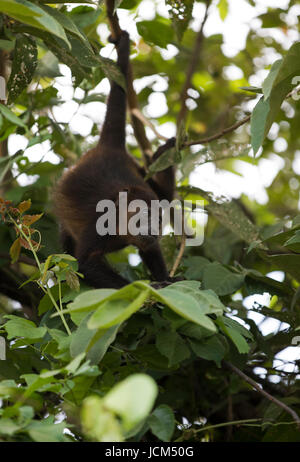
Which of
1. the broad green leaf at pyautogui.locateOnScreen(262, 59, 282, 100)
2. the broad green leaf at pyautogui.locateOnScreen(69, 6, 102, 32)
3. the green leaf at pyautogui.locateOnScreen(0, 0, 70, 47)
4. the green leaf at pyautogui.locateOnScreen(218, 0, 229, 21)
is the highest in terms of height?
the green leaf at pyautogui.locateOnScreen(0, 0, 70, 47)

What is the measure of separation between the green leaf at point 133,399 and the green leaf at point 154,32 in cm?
322

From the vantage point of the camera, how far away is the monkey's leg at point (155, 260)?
A: 4.20 meters

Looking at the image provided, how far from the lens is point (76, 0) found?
8.60ft

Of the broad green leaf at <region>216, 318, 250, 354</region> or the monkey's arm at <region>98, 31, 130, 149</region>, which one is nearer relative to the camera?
the broad green leaf at <region>216, 318, 250, 354</region>

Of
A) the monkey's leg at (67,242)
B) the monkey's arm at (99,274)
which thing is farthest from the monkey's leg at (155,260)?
the monkey's leg at (67,242)

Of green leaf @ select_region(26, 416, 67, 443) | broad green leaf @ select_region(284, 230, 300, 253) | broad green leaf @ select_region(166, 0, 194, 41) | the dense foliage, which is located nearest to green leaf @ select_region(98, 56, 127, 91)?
the dense foliage

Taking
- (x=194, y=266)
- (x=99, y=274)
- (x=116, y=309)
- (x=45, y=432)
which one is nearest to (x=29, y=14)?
(x=116, y=309)

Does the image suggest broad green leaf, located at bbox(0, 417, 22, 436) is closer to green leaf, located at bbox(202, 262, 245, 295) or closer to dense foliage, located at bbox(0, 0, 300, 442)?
dense foliage, located at bbox(0, 0, 300, 442)

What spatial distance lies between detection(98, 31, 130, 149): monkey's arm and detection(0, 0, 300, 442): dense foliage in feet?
0.37

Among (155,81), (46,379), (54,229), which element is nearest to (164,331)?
(46,379)

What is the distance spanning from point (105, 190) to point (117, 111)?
26.3 inches

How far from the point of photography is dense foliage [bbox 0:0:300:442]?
5.37 ft

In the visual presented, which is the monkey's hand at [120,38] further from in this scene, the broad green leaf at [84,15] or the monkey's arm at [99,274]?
the monkey's arm at [99,274]
